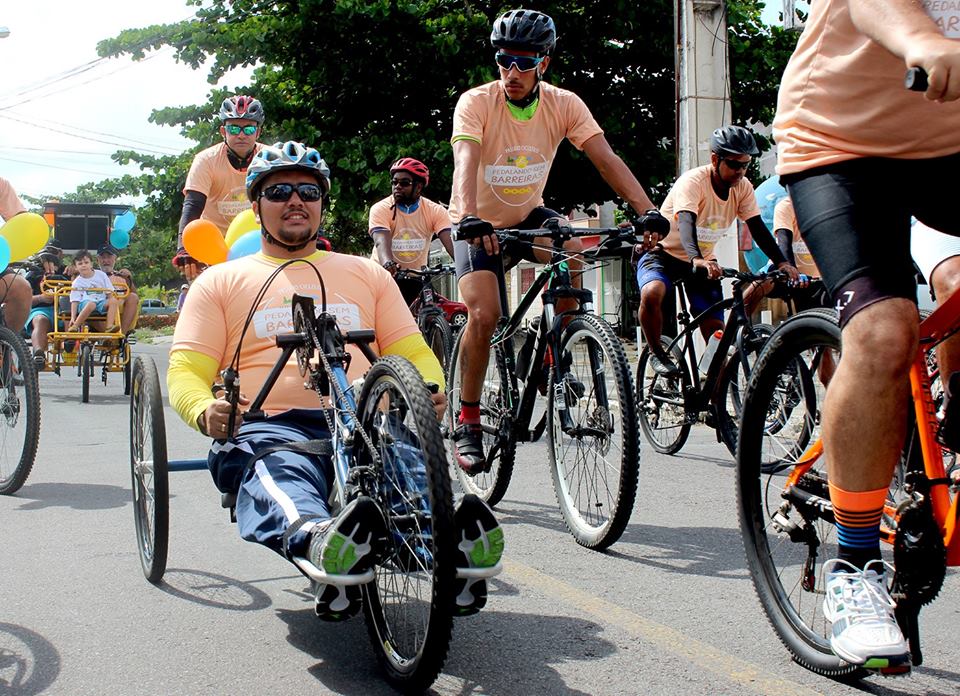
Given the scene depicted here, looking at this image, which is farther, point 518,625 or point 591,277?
point 591,277

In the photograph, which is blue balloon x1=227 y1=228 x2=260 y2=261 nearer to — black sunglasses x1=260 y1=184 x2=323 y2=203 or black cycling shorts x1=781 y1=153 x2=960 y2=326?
black sunglasses x1=260 y1=184 x2=323 y2=203

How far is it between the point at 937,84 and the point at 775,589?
1569 mm

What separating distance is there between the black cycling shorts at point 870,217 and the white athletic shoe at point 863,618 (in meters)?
0.61

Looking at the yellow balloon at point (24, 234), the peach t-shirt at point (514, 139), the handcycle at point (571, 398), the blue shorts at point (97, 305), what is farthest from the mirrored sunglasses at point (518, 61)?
the blue shorts at point (97, 305)

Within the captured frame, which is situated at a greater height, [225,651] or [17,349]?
[17,349]

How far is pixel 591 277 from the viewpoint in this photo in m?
33.4

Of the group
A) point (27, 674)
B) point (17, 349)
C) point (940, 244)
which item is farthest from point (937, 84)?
point (17, 349)

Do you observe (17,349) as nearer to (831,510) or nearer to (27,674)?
(27,674)

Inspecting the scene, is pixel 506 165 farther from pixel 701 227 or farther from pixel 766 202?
pixel 766 202

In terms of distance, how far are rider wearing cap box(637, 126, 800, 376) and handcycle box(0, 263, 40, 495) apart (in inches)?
150

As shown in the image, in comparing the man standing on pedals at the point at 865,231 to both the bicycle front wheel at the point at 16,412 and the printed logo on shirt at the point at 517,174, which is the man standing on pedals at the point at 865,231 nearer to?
the printed logo on shirt at the point at 517,174

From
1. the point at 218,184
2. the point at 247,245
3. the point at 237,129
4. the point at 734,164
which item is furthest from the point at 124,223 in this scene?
the point at 247,245

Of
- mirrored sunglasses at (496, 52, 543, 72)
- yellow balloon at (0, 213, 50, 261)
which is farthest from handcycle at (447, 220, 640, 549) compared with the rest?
yellow balloon at (0, 213, 50, 261)

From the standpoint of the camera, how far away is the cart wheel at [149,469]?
13.7ft
